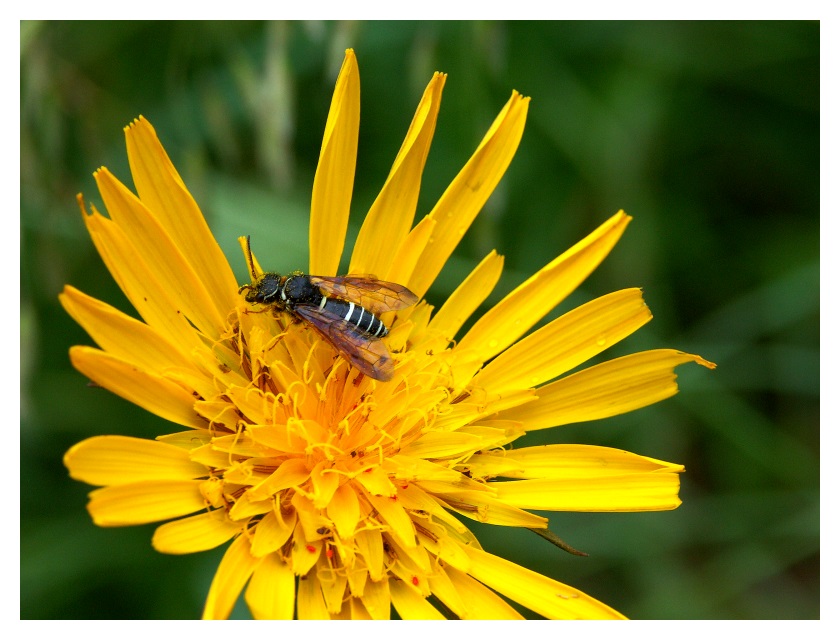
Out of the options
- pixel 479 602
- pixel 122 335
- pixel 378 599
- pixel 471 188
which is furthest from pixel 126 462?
pixel 471 188

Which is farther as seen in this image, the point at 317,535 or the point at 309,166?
the point at 309,166

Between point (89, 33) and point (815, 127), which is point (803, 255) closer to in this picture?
Answer: point (815, 127)

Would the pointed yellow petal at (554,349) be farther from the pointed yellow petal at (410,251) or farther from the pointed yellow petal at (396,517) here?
the pointed yellow petal at (396,517)

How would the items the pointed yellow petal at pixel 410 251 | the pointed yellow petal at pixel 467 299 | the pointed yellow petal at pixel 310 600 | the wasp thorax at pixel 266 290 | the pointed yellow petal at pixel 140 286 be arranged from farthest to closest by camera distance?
1. the pointed yellow petal at pixel 467 299
2. the pointed yellow petal at pixel 410 251
3. the wasp thorax at pixel 266 290
4. the pointed yellow petal at pixel 310 600
5. the pointed yellow petal at pixel 140 286

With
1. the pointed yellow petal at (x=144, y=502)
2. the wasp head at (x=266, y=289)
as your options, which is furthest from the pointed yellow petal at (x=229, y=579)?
the wasp head at (x=266, y=289)

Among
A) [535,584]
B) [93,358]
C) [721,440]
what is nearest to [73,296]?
[93,358]

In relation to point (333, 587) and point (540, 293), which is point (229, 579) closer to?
point (333, 587)
